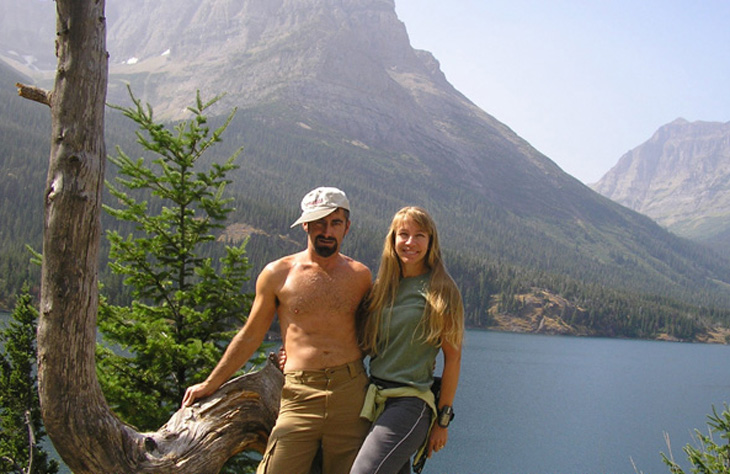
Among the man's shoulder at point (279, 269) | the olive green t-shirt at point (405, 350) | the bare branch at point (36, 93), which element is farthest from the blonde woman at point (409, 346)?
the bare branch at point (36, 93)

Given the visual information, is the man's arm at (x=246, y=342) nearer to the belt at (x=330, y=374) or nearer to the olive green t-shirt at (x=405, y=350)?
the belt at (x=330, y=374)

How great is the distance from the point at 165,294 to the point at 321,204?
6421mm

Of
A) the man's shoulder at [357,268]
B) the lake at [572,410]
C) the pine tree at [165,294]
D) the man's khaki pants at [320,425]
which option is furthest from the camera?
the lake at [572,410]

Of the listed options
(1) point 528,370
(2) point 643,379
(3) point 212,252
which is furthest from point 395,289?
(3) point 212,252

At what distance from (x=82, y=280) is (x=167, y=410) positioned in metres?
6.59

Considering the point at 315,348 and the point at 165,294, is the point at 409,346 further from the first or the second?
the point at 165,294

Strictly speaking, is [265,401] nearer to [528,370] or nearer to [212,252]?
[528,370]

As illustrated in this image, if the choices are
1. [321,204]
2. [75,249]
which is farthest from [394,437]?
[75,249]

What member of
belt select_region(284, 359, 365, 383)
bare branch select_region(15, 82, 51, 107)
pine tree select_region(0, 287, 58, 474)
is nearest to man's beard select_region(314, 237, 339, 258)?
belt select_region(284, 359, 365, 383)

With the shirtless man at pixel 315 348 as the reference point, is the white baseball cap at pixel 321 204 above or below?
above

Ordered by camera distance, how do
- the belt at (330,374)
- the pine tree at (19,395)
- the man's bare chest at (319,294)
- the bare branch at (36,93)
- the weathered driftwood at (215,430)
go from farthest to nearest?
1. the pine tree at (19,395)
2. the man's bare chest at (319,294)
3. the belt at (330,374)
4. the weathered driftwood at (215,430)
5. the bare branch at (36,93)

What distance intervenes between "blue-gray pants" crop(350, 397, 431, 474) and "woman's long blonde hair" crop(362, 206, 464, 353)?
48 centimetres

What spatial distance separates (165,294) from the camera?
10203mm

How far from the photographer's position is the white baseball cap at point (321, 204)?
4.59m
